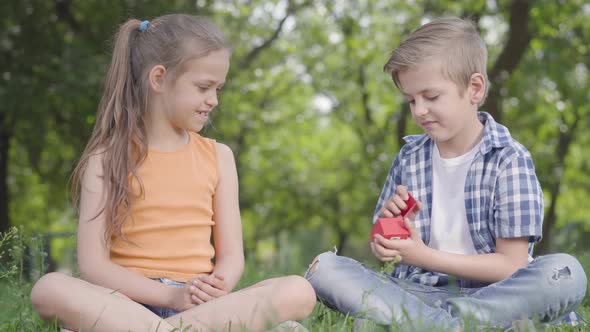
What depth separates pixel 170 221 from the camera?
2.71m

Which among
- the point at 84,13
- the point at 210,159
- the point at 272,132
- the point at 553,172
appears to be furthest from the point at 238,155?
the point at 210,159

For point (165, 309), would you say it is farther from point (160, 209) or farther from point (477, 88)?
point (477, 88)

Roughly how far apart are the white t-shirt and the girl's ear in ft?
3.86

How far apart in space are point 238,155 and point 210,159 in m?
9.53

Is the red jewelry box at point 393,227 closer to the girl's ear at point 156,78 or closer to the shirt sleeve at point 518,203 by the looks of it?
the shirt sleeve at point 518,203

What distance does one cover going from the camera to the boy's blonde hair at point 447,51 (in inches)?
112

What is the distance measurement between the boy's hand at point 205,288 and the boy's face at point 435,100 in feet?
3.32

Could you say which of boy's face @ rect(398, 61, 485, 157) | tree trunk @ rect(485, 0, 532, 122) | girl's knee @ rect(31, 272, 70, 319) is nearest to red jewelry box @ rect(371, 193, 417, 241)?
boy's face @ rect(398, 61, 485, 157)

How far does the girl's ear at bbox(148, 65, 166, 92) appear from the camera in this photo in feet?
9.30

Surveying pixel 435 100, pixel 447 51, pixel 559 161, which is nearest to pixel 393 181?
pixel 435 100

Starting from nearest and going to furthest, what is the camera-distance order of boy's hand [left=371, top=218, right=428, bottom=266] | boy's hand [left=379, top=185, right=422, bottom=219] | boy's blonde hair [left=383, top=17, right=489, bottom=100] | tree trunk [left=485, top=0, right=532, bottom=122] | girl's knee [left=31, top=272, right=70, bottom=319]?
girl's knee [left=31, top=272, right=70, bottom=319] < boy's hand [left=371, top=218, right=428, bottom=266] < boy's hand [left=379, top=185, right=422, bottom=219] < boy's blonde hair [left=383, top=17, right=489, bottom=100] < tree trunk [left=485, top=0, right=532, bottom=122]

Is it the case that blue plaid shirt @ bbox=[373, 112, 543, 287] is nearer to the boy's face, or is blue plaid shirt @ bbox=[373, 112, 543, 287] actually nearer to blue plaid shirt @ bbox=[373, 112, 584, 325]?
blue plaid shirt @ bbox=[373, 112, 584, 325]

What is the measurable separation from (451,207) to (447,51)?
2.05ft

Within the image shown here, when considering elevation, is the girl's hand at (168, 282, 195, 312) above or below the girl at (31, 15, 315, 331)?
below
